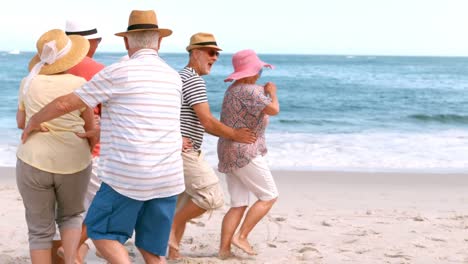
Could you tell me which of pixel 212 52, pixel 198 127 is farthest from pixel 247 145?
pixel 212 52

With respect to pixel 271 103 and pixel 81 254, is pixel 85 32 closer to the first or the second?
pixel 271 103

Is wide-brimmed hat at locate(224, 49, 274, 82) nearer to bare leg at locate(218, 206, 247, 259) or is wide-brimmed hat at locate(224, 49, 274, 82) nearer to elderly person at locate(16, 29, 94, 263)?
bare leg at locate(218, 206, 247, 259)

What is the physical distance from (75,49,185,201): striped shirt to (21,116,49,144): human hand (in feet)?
1.29

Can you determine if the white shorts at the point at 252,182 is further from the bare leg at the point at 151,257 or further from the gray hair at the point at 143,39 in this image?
the gray hair at the point at 143,39

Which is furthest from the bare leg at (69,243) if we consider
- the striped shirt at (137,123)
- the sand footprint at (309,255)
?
the sand footprint at (309,255)

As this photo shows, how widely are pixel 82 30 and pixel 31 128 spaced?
960 millimetres

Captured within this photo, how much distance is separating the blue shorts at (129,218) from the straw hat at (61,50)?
794 mm

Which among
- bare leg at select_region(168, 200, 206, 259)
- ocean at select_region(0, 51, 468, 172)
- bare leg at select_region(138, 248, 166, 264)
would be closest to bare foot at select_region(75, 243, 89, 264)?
bare leg at select_region(168, 200, 206, 259)

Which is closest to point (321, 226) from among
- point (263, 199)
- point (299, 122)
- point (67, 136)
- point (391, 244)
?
point (391, 244)

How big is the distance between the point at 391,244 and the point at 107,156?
10.7 ft

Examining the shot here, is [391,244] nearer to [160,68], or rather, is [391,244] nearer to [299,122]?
[160,68]

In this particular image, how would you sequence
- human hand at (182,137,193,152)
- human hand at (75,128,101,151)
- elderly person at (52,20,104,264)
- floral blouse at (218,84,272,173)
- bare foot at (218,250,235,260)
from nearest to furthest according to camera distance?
human hand at (75,128,101,151)
elderly person at (52,20,104,264)
human hand at (182,137,193,152)
floral blouse at (218,84,272,173)
bare foot at (218,250,235,260)

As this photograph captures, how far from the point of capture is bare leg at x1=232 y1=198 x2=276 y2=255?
568 cm

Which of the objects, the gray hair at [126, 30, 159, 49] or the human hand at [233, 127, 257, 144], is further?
the human hand at [233, 127, 257, 144]
